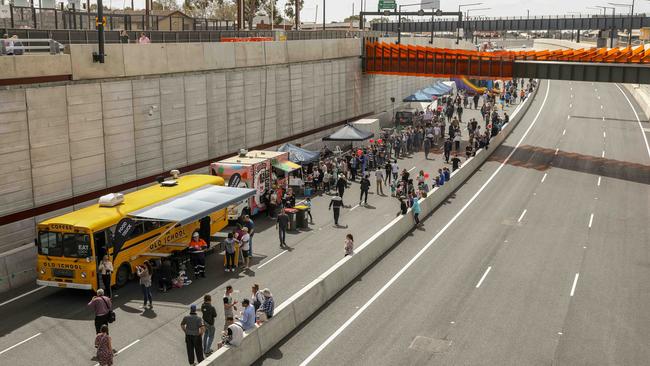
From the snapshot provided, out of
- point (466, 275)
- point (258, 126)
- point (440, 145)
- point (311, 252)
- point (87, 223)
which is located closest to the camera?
point (87, 223)

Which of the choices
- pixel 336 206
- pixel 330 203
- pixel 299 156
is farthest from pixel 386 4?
pixel 336 206

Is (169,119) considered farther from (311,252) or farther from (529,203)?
(529,203)

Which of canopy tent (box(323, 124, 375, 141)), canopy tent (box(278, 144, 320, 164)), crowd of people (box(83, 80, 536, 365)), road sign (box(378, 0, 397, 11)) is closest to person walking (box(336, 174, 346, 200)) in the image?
crowd of people (box(83, 80, 536, 365))

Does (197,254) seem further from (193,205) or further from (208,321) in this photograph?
(208,321)

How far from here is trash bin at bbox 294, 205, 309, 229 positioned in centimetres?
3256

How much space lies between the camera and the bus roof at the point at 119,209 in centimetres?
2312

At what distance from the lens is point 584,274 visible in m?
26.9

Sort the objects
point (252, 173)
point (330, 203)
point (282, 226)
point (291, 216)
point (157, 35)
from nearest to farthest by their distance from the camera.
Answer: point (282, 226) → point (291, 216) → point (252, 173) → point (330, 203) → point (157, 35)

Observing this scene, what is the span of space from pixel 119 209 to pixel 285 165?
12997 millimetres

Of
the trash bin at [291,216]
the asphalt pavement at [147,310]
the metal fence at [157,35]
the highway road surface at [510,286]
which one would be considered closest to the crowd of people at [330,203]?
the trash bin at [291,216]

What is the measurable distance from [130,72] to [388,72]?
1223 inches

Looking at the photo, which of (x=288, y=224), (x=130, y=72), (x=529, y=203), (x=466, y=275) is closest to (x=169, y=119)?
(x=130, y=72)

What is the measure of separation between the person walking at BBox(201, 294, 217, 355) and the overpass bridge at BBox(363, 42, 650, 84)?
39209 mm

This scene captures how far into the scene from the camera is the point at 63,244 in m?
23.0
